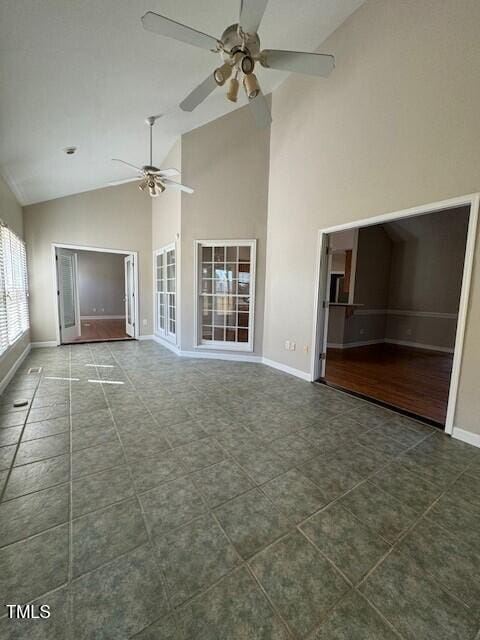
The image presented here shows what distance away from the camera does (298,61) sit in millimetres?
2027

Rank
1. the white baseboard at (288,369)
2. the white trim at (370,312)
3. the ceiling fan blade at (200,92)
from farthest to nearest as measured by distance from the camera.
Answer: the white trim at (370,312) → the white baseboard at (288,369) → the ceiling fan blade at (200,92)

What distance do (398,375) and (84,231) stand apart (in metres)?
6.58

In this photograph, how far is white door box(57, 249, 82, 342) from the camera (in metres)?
5.88

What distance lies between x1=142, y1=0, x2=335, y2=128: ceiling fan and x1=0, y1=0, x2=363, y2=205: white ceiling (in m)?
0.73

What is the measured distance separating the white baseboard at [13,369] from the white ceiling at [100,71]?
2699mm

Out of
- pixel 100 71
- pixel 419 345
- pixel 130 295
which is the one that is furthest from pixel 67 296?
pixel 419 345

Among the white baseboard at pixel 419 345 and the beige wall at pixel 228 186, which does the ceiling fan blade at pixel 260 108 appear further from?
the white baseboard at pixel 419 345

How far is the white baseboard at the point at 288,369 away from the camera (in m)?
3.94

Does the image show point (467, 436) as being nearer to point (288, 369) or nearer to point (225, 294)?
point (288, 369)

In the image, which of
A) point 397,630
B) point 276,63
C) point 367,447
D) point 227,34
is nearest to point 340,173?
point 276,63

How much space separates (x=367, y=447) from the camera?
2.31 meters

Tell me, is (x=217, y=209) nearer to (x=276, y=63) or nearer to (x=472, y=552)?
(x=276, y=63)

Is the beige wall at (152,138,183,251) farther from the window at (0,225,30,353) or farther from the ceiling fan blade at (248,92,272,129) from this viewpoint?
the ceiling fan blade at (248,92,272,129)

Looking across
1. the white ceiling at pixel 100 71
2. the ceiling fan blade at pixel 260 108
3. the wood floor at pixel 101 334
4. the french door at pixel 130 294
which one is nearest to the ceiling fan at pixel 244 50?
the ceiling fan blade at pixel 260 108
